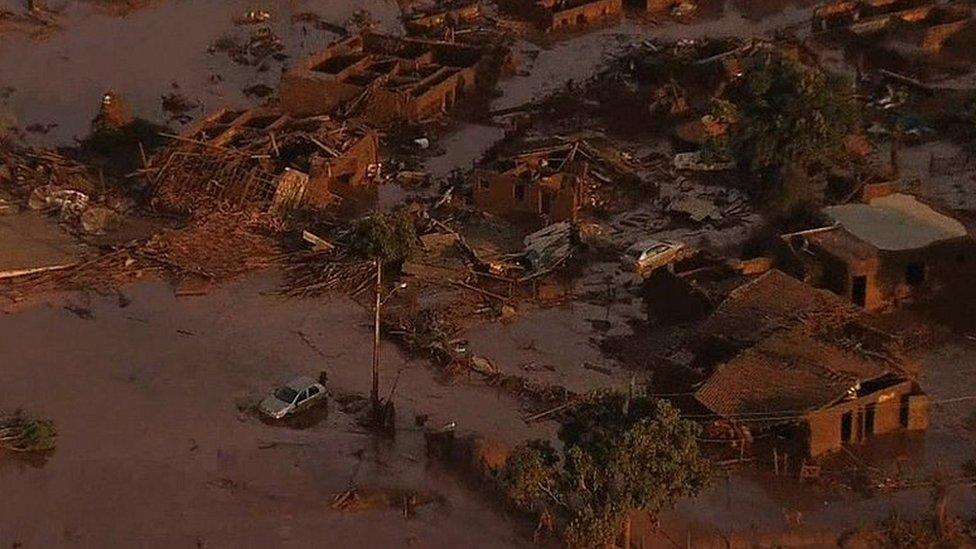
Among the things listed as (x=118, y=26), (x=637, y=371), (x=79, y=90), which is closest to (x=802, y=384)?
(x=637, y=371)

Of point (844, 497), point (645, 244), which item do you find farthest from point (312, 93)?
point (844, 497)

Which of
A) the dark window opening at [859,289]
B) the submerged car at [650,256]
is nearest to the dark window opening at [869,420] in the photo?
the dark window opening at [859,289]

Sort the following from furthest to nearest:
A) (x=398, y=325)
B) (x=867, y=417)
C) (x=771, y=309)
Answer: (x=398, y=325) → (x=771, y=309) → (x=867, y=417)

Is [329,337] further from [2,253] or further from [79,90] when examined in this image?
[79,90]

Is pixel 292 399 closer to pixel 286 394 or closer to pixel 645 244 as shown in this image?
pixel 286 394

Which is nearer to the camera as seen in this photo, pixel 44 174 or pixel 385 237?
pixel 385 237

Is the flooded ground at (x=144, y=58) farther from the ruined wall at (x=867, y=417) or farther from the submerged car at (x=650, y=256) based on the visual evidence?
the ruined wall at (x=867, y=417)
